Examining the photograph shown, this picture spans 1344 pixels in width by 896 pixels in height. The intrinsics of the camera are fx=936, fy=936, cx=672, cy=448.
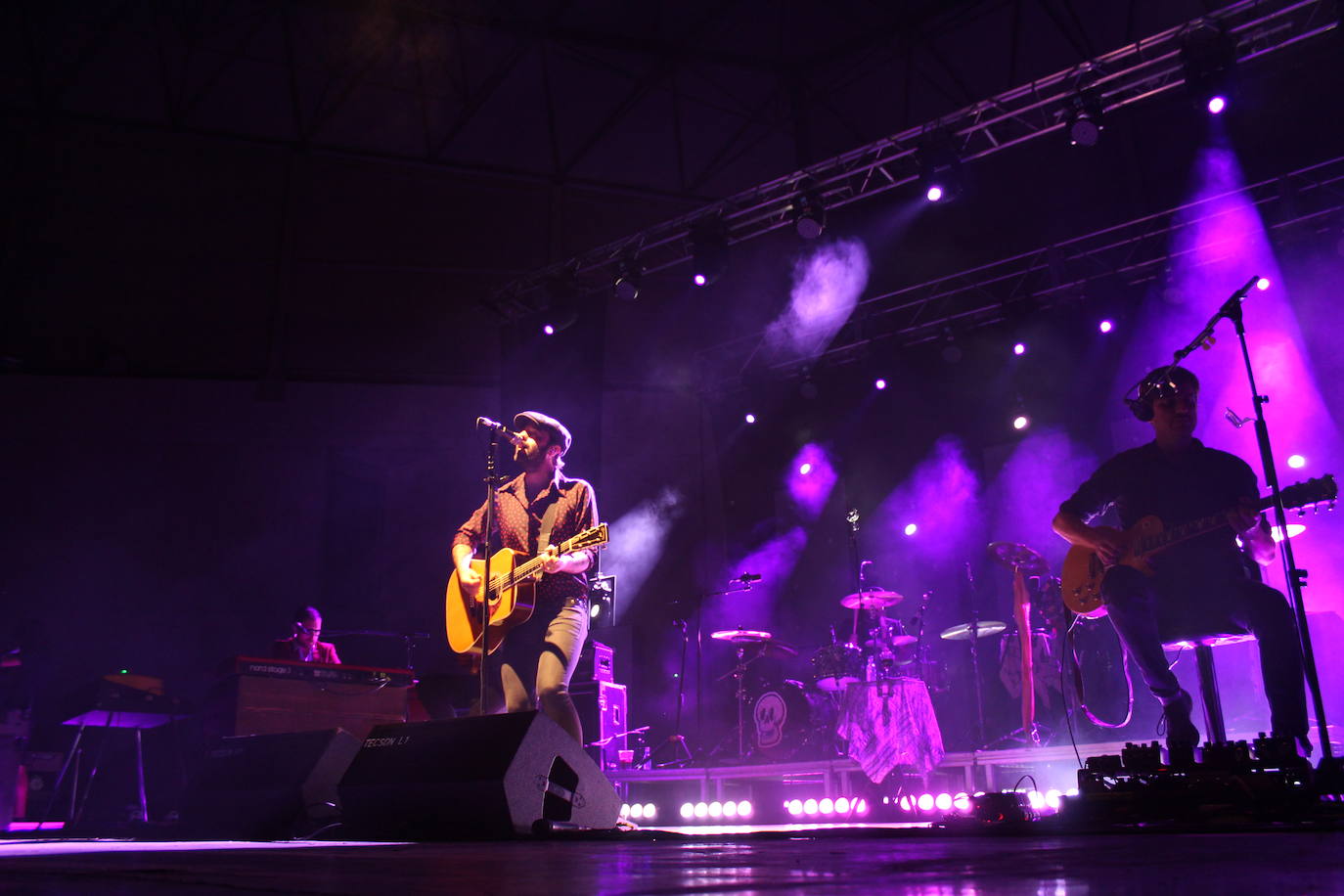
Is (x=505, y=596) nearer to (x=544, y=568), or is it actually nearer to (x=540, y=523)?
(x=544, y=568)

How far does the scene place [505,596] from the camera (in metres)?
4.20

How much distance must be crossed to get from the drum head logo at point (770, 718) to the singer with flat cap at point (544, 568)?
14.0ft

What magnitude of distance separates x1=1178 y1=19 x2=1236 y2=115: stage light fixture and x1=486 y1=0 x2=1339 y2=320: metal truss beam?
56 mm

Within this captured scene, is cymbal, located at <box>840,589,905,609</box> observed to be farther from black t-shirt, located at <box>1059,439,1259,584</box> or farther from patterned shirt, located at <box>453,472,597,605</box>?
patterned shirt, located at <box>453,472,597,605</box>

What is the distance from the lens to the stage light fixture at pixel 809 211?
8172mm

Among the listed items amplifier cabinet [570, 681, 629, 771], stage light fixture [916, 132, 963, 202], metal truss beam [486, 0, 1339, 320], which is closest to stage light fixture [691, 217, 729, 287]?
metal truss beam [486, 0, 1339, 320]

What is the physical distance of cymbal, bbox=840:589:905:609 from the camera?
7738 millimetres

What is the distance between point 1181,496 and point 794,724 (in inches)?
195

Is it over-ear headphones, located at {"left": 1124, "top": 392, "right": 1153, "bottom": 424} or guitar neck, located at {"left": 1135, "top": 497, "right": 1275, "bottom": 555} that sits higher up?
over-ear headphones, located at {"left": 1124, "top": 392, "right": 1153, "bottom": 424}

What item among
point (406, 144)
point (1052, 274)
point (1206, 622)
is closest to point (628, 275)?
point (406, 144)

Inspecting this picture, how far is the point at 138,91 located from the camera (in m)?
9.79

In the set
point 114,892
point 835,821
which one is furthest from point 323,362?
point 114,892

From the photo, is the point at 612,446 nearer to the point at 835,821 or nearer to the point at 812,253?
the point at 812,253

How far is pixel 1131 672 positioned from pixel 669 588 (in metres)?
4.85
